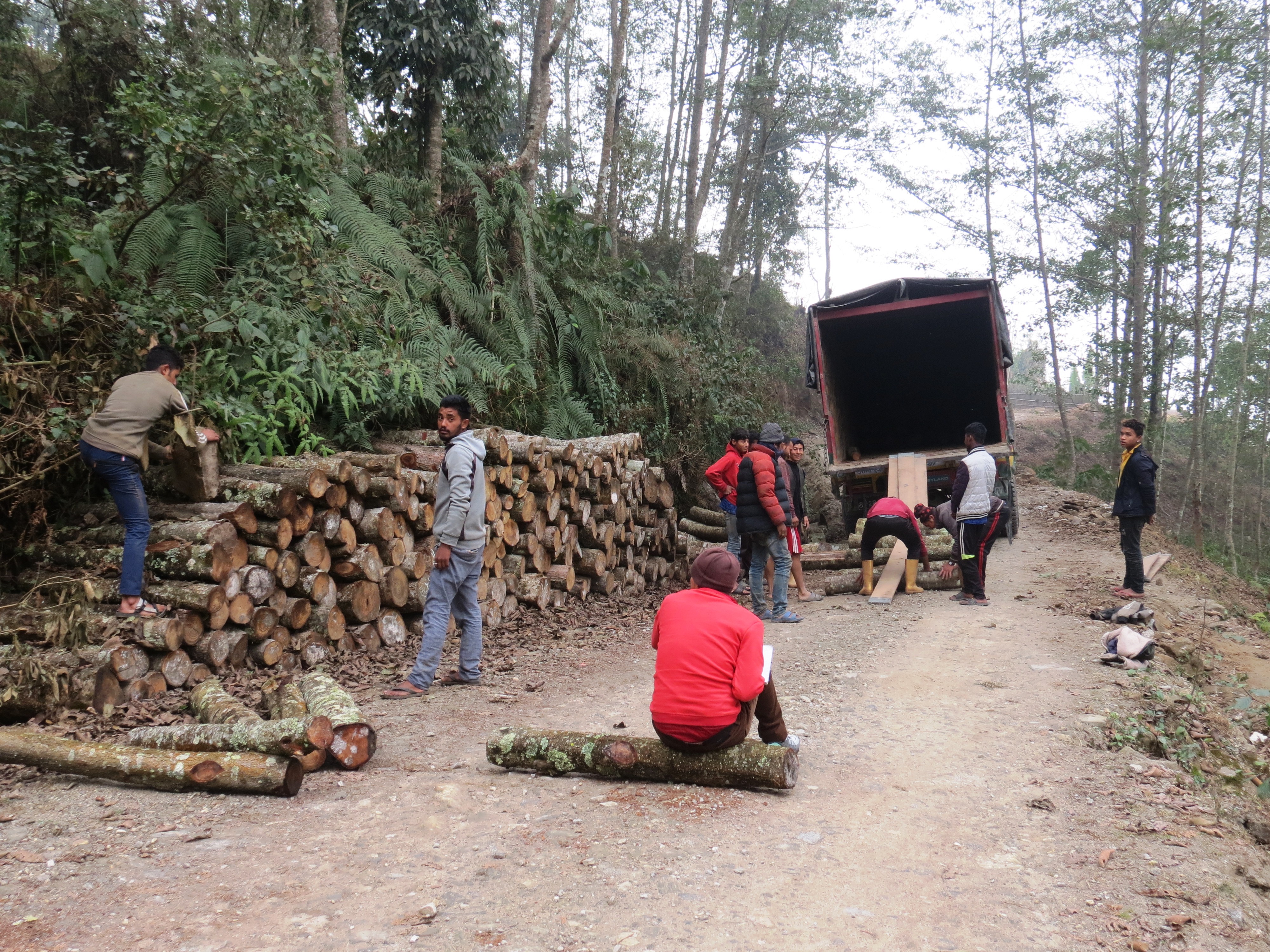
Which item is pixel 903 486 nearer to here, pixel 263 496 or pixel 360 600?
pixel 360 600

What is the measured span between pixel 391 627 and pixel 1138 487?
273 inches

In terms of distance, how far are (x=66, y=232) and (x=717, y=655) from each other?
5.17 meters

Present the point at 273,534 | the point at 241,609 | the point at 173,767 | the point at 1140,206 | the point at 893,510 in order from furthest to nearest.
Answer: the point at 1140,206 → the point at 893,510 → the point at 273,534 → the point at 241,609 → the point at 173,767

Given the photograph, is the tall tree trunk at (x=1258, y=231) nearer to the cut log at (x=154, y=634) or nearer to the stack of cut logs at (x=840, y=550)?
the stack of cut logs at (x=840, y=550)

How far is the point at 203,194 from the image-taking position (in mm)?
6980

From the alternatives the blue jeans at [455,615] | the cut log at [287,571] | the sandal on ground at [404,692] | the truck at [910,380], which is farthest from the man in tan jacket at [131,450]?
the truck at [910,380]

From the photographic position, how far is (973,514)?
25.9 ft

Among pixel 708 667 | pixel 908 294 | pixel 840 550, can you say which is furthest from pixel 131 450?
pixel 908 294

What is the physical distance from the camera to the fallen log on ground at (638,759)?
352 centimetres

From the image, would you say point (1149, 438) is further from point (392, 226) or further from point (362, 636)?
point (362, 636)

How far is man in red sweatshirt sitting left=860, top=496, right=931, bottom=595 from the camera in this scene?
8.52 m

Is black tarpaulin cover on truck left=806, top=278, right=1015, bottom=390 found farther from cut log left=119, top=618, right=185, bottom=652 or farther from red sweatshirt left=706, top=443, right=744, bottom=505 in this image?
cut log left=119, top=618, right=185, bottom=652

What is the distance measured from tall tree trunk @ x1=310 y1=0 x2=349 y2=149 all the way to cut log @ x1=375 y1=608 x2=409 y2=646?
5.25 meters

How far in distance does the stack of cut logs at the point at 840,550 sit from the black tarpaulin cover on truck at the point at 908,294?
219 centimetres
